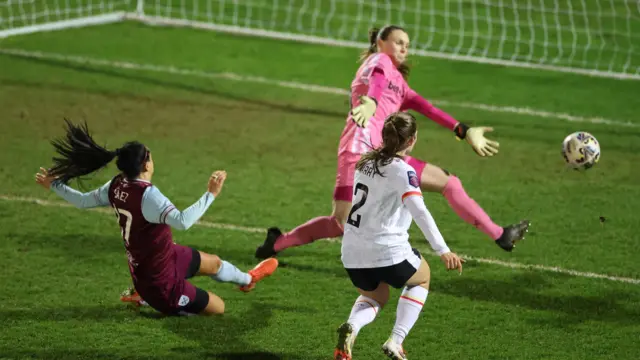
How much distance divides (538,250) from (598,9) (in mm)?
8891

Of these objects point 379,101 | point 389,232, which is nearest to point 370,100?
point 379,101

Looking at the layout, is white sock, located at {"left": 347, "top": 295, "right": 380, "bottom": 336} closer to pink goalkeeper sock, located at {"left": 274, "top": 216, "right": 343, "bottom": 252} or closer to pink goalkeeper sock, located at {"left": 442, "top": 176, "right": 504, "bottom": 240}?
pink goalkeeper sock, located at {"left": 442, "top": 176, "right": 504, "bottom": 240}

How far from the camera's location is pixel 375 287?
642 cm

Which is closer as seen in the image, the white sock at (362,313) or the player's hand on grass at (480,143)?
the white sock at (362,313)

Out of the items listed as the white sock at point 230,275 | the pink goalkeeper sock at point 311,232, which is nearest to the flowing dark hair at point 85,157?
the white sock at point 230,275

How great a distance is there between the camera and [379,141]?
8.12 m

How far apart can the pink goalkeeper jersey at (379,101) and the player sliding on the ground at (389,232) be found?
1.63 m

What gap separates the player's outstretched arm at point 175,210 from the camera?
6.38 m

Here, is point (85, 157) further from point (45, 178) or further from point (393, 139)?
point (393, 139)

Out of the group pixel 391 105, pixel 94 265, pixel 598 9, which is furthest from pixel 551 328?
pixel 598 9

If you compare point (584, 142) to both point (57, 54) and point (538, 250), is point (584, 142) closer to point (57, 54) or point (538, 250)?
point (538, 250)

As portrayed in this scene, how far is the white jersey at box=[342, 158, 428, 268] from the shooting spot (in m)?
6.15

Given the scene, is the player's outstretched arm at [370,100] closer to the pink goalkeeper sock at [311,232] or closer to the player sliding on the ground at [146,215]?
the pink goalkeeper sock at [311,232]

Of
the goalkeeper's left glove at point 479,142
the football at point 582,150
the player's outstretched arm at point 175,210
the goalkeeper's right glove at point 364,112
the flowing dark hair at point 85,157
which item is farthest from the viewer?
the football at point 582,150
